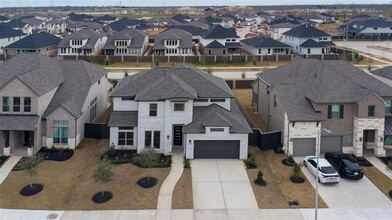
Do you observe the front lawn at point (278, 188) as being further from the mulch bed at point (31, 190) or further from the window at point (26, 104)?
the window at point (26, 104)

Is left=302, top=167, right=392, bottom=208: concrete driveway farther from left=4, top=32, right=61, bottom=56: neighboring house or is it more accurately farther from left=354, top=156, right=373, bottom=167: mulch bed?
left=4, top=32, right=61, bottom=56: neighboring house

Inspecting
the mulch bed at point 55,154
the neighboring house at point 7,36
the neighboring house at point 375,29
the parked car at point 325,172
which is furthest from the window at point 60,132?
the neighboring house at point 375,29

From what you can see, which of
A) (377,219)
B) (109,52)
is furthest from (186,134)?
(109,52)

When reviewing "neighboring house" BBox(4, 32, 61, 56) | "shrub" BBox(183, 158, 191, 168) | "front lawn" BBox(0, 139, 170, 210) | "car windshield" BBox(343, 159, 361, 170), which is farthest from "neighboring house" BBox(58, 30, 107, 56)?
"car windshield" BBox(343, 159, 361, 170)

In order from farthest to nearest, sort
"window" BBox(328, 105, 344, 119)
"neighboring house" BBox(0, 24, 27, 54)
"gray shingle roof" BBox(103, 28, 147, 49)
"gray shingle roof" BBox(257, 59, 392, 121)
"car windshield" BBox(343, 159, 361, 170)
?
1. "neighboring house" BBox(0, 24, 27, 54)
2. "gray shingle roof" BBox(103, 28, 147, 49)
3. "window" BBox(328, 105, 344, 119)
4. "gray shingle roof" BBox(257, 59, 392, 121)
5. "car windshield" BBox(343, 159, 361, 170)

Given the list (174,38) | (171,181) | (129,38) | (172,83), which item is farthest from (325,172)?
(129,38)

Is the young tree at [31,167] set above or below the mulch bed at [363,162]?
above

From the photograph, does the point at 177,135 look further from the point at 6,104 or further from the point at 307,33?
the point at 307,33
